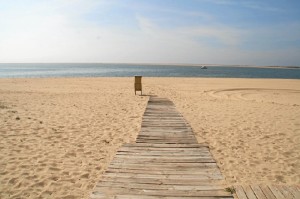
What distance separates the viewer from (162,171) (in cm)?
453

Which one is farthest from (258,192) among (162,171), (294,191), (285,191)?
(162,171)

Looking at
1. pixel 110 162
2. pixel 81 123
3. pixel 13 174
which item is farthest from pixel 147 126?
pixel 13 174

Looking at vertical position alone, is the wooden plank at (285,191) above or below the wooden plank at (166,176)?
below

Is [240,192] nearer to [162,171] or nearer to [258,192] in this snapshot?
[258,192]

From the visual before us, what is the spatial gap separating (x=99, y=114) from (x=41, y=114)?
2.26m

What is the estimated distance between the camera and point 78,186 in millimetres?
4145

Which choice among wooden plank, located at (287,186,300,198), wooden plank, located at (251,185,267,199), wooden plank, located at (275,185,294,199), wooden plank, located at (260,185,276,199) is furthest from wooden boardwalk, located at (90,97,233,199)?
wooden plank, located at (287,186,300,198)

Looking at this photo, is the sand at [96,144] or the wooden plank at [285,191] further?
the sand at [96,144]

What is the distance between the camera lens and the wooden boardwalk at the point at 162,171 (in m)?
3.79

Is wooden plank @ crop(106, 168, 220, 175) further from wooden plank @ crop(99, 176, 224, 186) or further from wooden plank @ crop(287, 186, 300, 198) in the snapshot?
wooden plank @ crop(287, 186, 300, 198)

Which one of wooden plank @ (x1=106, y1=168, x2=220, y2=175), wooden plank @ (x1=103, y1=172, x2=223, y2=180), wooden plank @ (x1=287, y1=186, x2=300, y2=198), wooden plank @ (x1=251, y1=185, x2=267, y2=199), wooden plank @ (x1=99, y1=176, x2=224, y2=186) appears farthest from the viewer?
wooden plank @ (x1=106, y1=168, x2=220, y2=175)

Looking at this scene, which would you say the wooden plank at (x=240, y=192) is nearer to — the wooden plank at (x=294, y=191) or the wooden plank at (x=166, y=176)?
the wooden plank at (x=166, y=176)

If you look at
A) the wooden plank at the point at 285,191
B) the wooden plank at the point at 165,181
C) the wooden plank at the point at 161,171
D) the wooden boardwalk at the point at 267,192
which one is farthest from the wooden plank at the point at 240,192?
the wooden plank at the point at 285,191

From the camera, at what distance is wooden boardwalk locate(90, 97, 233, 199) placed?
3.79 metres
